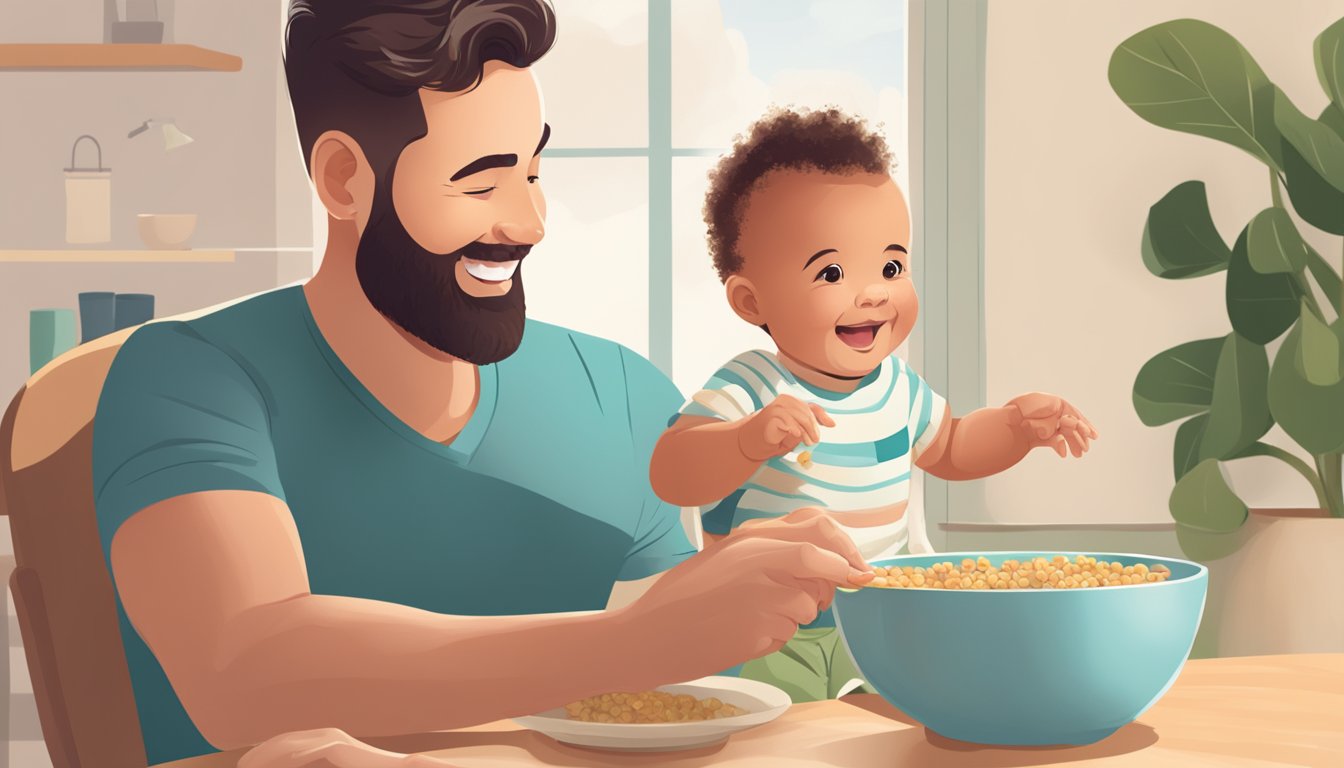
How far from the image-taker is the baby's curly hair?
143cm

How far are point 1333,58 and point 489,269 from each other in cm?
179

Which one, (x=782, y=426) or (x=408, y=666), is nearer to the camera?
(x=408, y=666)

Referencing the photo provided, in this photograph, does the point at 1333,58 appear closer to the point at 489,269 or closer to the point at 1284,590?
the point at 1284,590

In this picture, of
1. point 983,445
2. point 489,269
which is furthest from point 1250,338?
point 489,269

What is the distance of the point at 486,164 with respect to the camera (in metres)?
1.05

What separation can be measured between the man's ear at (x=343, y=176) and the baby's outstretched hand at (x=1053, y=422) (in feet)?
1.97

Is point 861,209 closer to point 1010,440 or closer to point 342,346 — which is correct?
point 1010,440

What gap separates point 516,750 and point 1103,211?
2.14 metres

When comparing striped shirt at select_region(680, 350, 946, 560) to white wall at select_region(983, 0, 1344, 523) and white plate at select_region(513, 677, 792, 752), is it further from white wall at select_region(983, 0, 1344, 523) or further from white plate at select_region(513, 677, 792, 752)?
white wall at select_region(983, 0, 1344, 523)

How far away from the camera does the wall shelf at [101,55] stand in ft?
9.40

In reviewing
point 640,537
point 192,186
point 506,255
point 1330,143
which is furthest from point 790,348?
point 192,186

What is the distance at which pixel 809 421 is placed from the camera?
1165mm

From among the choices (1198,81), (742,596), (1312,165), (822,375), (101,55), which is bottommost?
(742,596)

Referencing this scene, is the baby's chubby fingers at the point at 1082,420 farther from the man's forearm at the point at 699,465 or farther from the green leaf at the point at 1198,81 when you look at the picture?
the green leaf at the point at 1198,81
